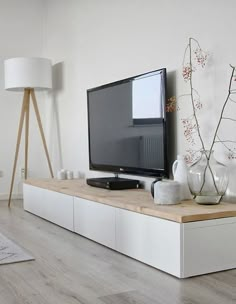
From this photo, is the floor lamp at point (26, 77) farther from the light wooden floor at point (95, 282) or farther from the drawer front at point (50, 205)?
the light wooden floor at point (95, 282)

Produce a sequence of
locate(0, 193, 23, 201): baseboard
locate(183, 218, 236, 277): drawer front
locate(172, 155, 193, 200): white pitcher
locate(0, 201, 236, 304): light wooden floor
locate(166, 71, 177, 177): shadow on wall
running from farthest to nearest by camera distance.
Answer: locate(0, 193, 23, 201): baseboard → locate(166, 71, 177, 177): shadow on wall → locate(172, 155, 193, 200): white pitcher → locate(183, 218, 236, 277): drawer front → locate(0, 201, 236, 304): light wooden floor

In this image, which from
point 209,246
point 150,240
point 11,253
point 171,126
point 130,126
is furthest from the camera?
point 130,126

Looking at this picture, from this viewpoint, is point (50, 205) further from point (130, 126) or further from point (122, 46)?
point (122, 46)

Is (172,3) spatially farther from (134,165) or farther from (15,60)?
(15,60)

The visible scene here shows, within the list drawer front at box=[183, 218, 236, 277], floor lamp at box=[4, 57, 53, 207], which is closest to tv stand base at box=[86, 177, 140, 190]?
drawer front at box=[183, 218, 236, 277]

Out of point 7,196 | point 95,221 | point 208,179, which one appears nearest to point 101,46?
point 95,221

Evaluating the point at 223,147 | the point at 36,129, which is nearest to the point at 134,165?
the point at 223,147

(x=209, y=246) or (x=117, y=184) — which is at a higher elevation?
(x=117, y=184)

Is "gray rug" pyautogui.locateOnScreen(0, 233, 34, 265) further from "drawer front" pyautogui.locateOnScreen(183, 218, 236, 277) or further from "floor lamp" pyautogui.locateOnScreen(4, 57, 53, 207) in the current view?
"floor lamp" pyautogui.locateOnScreen(4, 57, 53, 207)

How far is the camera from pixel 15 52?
19.3 ft

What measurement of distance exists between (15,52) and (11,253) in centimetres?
349

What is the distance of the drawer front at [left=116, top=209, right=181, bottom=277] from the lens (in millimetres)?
2496

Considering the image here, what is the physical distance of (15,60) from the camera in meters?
5.22

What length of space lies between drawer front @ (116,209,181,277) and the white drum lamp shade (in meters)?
2.65
